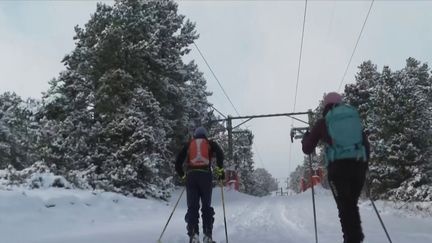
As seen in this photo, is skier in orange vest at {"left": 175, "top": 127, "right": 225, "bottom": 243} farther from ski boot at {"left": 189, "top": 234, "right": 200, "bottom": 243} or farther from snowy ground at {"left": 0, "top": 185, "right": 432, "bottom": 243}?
snowy ground at {"left": 0, "top": 185, "right": 432, "bottom": 243}

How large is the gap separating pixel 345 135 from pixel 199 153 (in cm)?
307

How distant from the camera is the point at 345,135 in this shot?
5.37 metres

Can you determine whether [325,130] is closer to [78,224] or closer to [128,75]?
[78,224]

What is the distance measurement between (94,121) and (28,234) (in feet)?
50.0

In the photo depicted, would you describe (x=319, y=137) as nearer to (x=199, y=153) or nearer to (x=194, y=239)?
(x=199, y=153)

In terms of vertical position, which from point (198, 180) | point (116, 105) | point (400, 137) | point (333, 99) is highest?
point (116, 105)

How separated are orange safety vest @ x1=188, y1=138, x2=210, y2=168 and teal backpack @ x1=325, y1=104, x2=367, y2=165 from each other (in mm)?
2816

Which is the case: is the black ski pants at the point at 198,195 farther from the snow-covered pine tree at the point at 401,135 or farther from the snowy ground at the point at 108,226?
the snow-covered pine tree at the point at 401,135

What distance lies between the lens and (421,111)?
2028 centimetres

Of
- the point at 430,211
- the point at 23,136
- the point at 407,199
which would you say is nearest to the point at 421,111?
the point at 407,199

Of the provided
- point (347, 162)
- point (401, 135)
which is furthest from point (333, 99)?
point (401, 135)

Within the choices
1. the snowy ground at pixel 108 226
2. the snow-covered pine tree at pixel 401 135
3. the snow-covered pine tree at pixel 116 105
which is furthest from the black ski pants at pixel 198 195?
the snow-covered pine tree at pixel 401 135

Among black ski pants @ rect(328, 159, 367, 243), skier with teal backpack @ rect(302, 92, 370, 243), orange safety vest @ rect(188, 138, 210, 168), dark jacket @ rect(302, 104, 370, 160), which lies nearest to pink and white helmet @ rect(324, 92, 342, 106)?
dark jacket @ rect(302, 104, 370, 160)

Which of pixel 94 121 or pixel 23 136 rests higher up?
pixel 23 136
